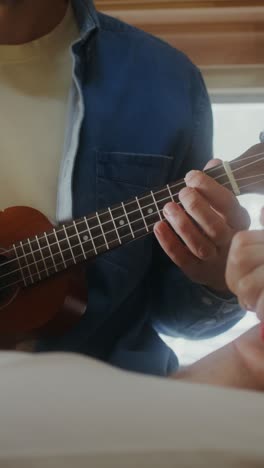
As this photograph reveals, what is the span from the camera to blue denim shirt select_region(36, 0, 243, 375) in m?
0.79

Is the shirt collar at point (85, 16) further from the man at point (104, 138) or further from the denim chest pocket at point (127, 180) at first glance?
the denim chest pocket at point (127, 180)

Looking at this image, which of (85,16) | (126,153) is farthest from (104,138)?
(85,16)

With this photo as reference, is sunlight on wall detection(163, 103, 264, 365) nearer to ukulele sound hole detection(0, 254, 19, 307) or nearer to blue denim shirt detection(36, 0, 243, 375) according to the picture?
blue denim shirt detection(36, 0, 243, 375)

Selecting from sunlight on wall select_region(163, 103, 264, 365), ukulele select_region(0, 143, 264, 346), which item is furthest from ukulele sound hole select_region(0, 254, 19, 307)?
sunlight on wall select_region(163, 103, 264, 365)

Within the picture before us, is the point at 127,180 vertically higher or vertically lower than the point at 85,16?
lower

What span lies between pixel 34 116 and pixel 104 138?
0.11 meters

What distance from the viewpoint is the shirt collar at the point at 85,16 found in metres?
0.81

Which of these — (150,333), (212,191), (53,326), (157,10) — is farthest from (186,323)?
(157,10)

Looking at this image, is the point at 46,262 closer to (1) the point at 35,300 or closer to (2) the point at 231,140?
(1) the point at 35,300

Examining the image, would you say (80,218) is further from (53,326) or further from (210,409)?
(210,409)

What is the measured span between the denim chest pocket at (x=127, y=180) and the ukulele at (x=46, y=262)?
0.06 m

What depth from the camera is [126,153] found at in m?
0.80

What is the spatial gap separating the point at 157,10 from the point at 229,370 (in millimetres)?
742

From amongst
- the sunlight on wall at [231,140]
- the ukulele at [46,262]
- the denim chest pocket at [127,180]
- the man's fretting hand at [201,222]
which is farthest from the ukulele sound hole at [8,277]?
the sunlight on wall at [231,140]
